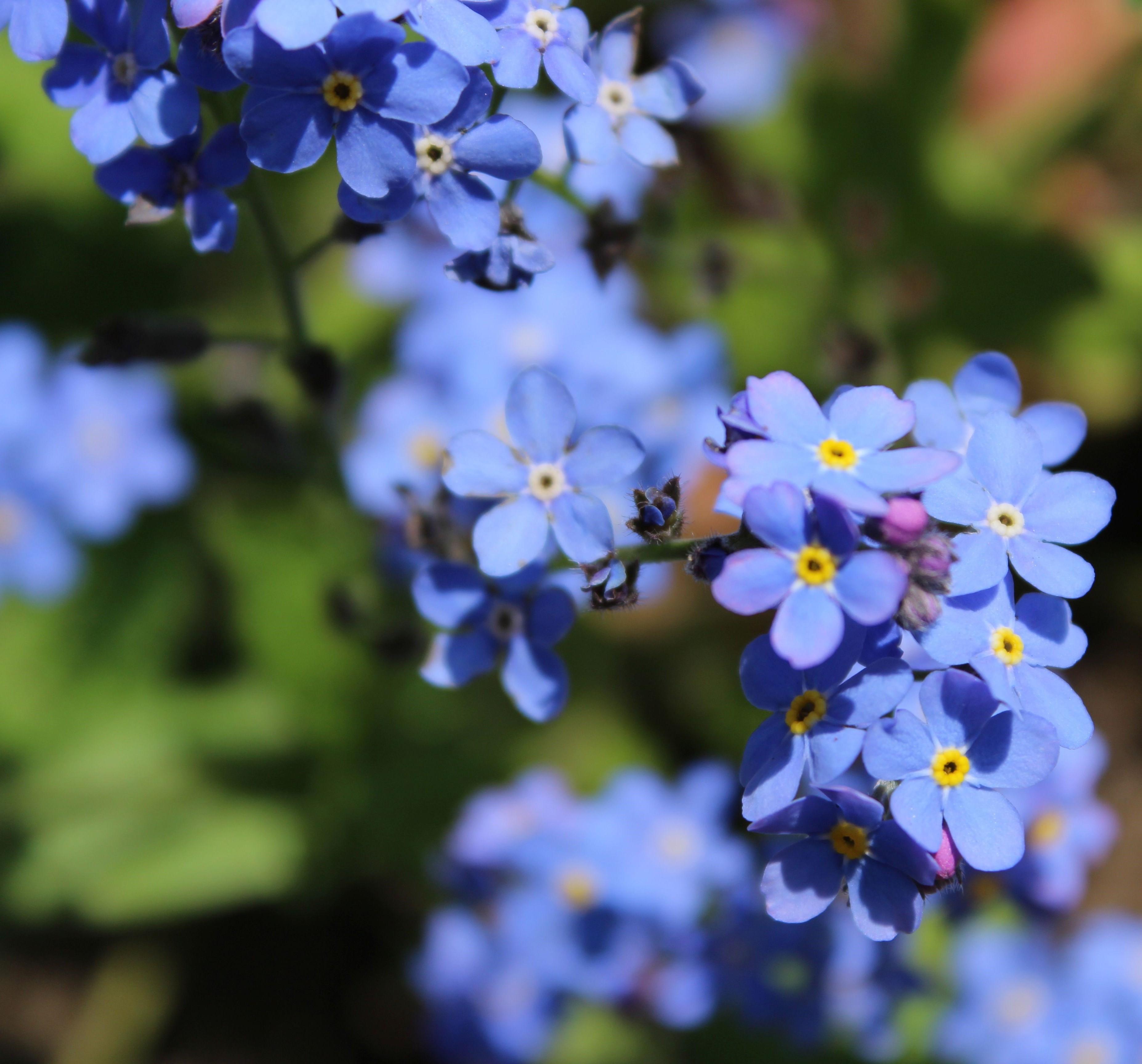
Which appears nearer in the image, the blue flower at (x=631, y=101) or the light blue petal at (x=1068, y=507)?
the light blue petal at (x=1068, y=507)

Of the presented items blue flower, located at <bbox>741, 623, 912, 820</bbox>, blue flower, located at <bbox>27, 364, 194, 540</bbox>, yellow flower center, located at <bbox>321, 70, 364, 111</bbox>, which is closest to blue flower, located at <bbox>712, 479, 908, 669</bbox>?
blue flower, located at <bbox>741, 623, 912, 820</bbox>

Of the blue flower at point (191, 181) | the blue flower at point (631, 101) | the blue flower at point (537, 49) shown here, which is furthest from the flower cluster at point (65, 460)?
the blue flower at point (537, 49)

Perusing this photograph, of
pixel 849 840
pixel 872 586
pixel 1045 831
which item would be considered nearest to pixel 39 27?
pixel 872 586

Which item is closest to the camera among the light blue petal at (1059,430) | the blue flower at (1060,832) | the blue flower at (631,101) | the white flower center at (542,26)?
the white flower center at (542,26)

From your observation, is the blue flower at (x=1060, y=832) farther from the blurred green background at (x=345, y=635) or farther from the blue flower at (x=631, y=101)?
the blue flower at (x=631, y=101)

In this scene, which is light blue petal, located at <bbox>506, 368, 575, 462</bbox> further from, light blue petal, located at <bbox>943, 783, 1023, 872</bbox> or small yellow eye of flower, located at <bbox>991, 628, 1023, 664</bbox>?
light blue petal, located at <bbox>943, 783, 1023, 872</bbox>

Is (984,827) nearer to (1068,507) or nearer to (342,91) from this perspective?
(1068,507)

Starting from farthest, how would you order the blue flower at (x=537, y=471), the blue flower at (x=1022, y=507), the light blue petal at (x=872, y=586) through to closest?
the blue flower at (x=537, y=471), the blue flower at (x=1022, y=507), the light blue petal at (x=872, y=586)
